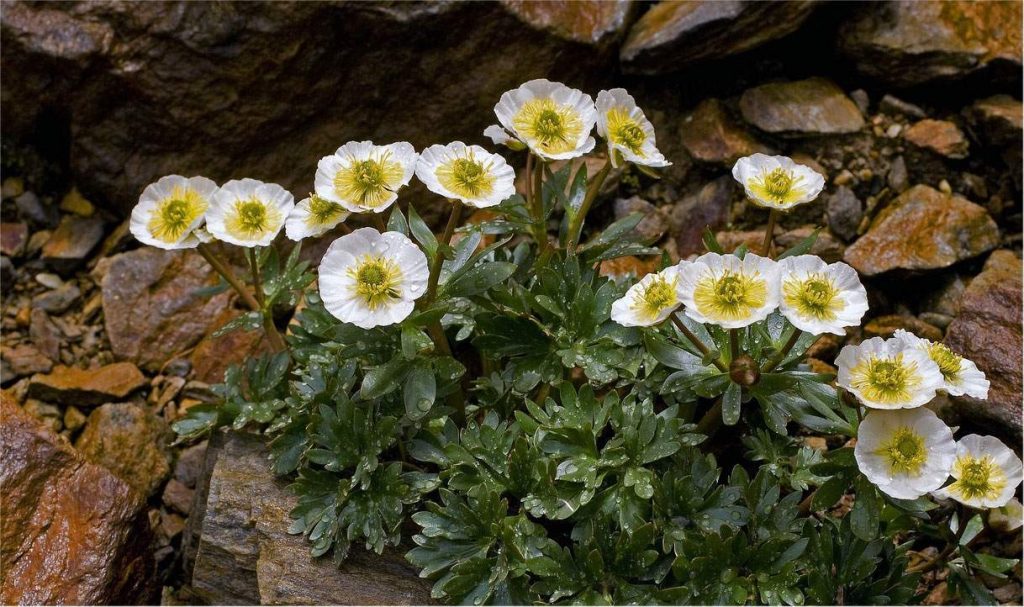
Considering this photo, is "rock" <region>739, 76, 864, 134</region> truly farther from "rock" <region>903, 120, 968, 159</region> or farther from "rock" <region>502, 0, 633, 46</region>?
"rock" <region>502, 0, 633, 46</region>

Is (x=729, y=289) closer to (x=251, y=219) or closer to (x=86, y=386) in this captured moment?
(x=251, y=219)

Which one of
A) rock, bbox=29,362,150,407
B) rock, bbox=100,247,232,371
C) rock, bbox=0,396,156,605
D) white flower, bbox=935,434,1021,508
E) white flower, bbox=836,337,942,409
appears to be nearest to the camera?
white flower, bbox=836,337,942,409

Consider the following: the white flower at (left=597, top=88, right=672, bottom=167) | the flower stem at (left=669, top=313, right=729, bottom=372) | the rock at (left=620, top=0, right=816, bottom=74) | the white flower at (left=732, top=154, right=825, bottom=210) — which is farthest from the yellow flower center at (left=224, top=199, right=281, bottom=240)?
the rock at (left=620, top=0, right=816, bottom=74)

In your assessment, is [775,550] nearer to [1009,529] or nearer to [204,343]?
[1009,529]

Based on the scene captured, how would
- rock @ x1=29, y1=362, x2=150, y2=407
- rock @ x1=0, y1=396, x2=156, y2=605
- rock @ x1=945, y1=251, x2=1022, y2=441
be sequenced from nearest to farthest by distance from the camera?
rock @ x1=0, y1=396, x2=156, y2=605 → rock @ x1=945, y1=251, x2=1022, y2=441 → rock @ x1=29, y1=362, x2=150, y2=407

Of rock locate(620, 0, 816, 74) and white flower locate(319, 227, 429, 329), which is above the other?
white flower locate(319, 227, 429, 329)

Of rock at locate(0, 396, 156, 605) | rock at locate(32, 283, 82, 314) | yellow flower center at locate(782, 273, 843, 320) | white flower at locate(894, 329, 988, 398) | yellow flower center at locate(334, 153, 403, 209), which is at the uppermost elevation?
yellow flower center at locate(334, 153, 403, 209)

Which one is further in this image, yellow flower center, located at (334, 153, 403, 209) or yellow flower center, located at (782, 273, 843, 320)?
yellow flower center, located at (334, 153, 403, 209)

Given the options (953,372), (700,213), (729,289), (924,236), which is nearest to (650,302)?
(729,289)
